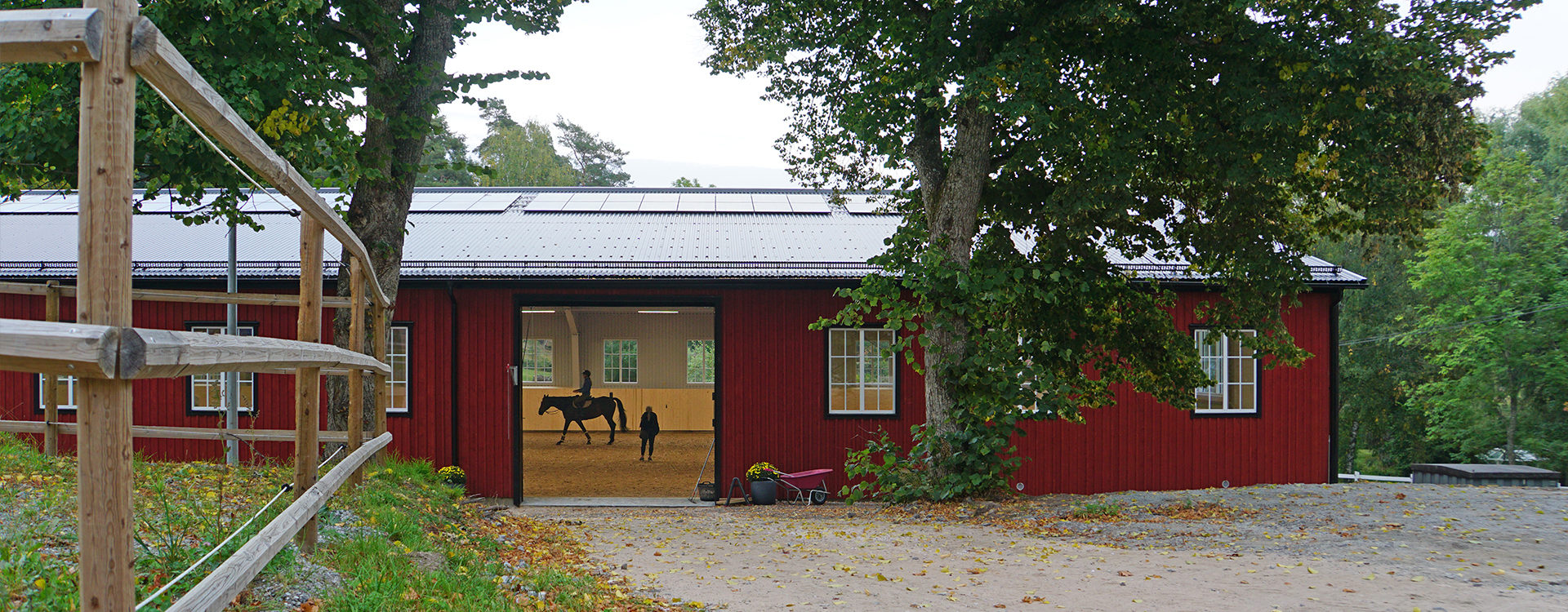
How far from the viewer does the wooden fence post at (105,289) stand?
6.06ft

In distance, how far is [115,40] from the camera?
6.26 feet

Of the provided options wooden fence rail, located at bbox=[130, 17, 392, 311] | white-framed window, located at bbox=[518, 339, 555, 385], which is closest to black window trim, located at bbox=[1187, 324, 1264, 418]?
wooden fence rail, located at bbox=[130, 17, 392, 311]

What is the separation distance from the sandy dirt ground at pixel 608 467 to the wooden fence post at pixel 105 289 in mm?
10650

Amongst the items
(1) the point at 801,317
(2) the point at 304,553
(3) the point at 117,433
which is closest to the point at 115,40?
(3) the point at 117,433

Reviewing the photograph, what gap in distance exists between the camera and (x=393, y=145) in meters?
8.30

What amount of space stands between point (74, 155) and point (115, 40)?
6036mm

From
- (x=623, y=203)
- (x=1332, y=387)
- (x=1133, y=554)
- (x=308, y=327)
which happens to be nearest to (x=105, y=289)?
(x=308, y=327)

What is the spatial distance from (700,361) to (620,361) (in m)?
2.21

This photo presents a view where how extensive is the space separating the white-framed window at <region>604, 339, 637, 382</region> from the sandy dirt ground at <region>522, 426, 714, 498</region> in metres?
1.78

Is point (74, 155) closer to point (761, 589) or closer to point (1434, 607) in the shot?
point (761, 589)

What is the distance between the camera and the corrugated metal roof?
1174 centimetres

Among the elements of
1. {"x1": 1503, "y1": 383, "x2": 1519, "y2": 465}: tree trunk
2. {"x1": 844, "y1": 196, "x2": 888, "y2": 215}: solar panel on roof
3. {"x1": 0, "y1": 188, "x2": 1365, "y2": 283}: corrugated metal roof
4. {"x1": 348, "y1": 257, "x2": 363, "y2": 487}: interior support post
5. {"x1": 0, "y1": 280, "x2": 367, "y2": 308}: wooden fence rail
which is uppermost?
{"x1": 844, "y1": 196, "x2": 888, "y2": 215}: solar panel on roof

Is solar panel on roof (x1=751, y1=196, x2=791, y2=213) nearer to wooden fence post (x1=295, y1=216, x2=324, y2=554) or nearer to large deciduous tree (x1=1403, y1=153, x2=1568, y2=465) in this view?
wooden fence post (x1=295, y1=216, x2=324, y2=554)

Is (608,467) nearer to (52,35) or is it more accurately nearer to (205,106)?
(205,106)
